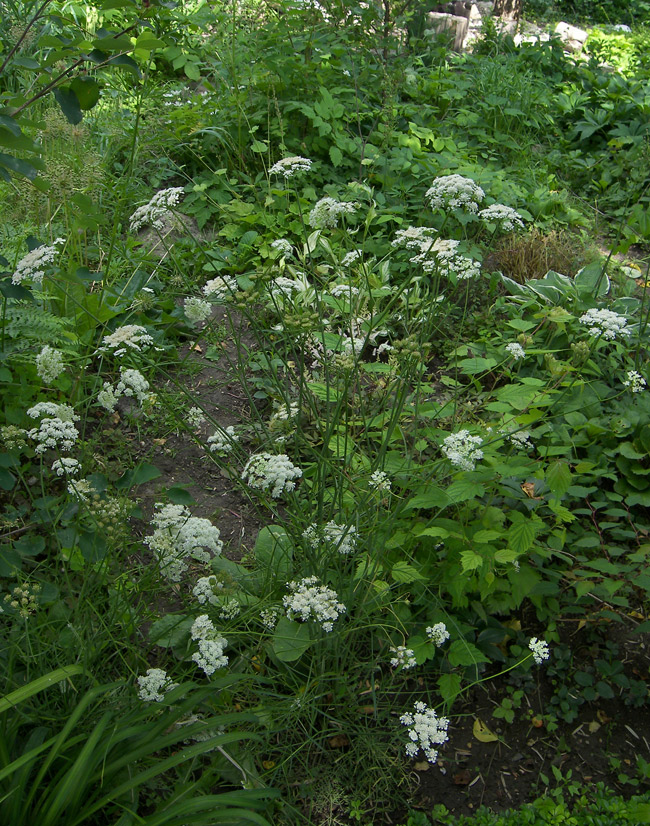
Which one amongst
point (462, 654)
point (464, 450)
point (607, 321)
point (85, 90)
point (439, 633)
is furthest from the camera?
point (462, 654)

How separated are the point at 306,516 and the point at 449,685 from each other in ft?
2.37

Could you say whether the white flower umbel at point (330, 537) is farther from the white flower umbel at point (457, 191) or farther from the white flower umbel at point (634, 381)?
the white flower umbel at point (634, 381)

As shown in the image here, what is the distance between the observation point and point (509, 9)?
7582mm

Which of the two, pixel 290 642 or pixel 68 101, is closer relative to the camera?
pixel 68 101

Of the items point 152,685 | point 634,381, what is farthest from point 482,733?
point 634,381

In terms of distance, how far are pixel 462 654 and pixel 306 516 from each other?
0.70 m

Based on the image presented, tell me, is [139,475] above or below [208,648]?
below

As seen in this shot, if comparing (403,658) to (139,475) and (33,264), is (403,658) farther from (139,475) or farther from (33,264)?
(33,264)

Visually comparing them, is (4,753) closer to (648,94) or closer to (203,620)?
(203,620)

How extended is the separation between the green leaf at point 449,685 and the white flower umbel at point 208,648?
82cm

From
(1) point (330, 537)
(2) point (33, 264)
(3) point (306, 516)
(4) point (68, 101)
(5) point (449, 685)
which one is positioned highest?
(4) point (68, 101)

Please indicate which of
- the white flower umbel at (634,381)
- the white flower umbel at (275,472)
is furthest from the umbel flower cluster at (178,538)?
the white flower umbel at (634,381)

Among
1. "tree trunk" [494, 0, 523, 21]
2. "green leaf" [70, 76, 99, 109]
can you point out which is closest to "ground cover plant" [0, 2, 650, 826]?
"green leaf" [70, 76, 99, 109]

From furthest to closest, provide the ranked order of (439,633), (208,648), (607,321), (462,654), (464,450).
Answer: (462,654), (607,321), (439,633), (464,450), (208,648)
